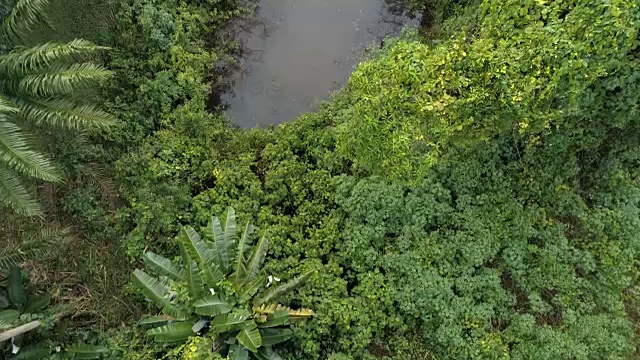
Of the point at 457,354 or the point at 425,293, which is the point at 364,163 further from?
the point at 457,354

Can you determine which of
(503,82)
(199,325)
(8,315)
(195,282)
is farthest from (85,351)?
(503,82)

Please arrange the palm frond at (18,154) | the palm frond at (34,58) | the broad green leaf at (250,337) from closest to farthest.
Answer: the palm frond at (18,154) < the palm frond at (34,58) < the broad green leaf at (250,337)

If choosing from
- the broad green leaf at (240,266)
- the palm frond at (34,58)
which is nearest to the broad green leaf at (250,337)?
the broad green leaf at (240,266)

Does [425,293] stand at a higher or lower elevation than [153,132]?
lower

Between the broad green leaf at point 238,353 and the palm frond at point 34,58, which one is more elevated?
the palm frond at point 34,58

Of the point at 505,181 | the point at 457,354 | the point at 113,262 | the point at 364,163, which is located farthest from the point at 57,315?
the point at 505,181

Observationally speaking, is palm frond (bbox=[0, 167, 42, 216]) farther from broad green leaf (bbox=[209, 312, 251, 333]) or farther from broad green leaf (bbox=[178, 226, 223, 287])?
broad green leaf (bbox=[209, 312, 251, 333])

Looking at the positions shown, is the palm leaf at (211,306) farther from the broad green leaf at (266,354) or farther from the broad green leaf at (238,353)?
the broad green leaf at (266,354)
